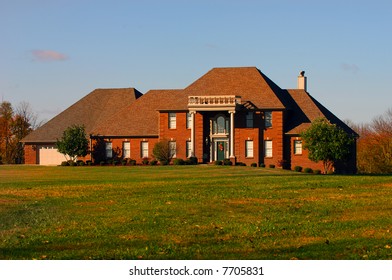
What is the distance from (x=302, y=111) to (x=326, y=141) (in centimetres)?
904

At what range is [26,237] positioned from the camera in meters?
17.8

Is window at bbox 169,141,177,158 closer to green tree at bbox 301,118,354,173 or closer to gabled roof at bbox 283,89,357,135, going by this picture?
gabled roof at bbox 283,89,357,135

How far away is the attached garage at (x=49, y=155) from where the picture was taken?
8100 cm

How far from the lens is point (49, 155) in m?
82.0

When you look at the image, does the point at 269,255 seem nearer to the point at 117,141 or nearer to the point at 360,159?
the point at 117,141

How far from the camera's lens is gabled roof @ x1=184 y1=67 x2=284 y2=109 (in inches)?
2894

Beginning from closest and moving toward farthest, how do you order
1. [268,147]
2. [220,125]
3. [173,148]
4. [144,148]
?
[268,147]
[220,125]
[173,148]
[144,148]

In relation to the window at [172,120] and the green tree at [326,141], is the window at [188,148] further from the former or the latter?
the green tree at [326,141]

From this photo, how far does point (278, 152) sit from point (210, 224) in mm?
Result: 53445

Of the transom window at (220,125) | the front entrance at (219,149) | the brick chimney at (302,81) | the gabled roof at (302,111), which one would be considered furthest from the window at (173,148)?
the brick chimney at (302,81)

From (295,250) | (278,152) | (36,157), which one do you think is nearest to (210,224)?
(295,250)

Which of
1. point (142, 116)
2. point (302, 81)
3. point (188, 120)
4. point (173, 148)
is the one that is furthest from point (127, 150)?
point (302, 81)

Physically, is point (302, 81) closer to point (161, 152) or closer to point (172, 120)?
point (172, 120)

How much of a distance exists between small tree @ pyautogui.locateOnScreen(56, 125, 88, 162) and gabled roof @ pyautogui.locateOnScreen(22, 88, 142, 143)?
508 cm
